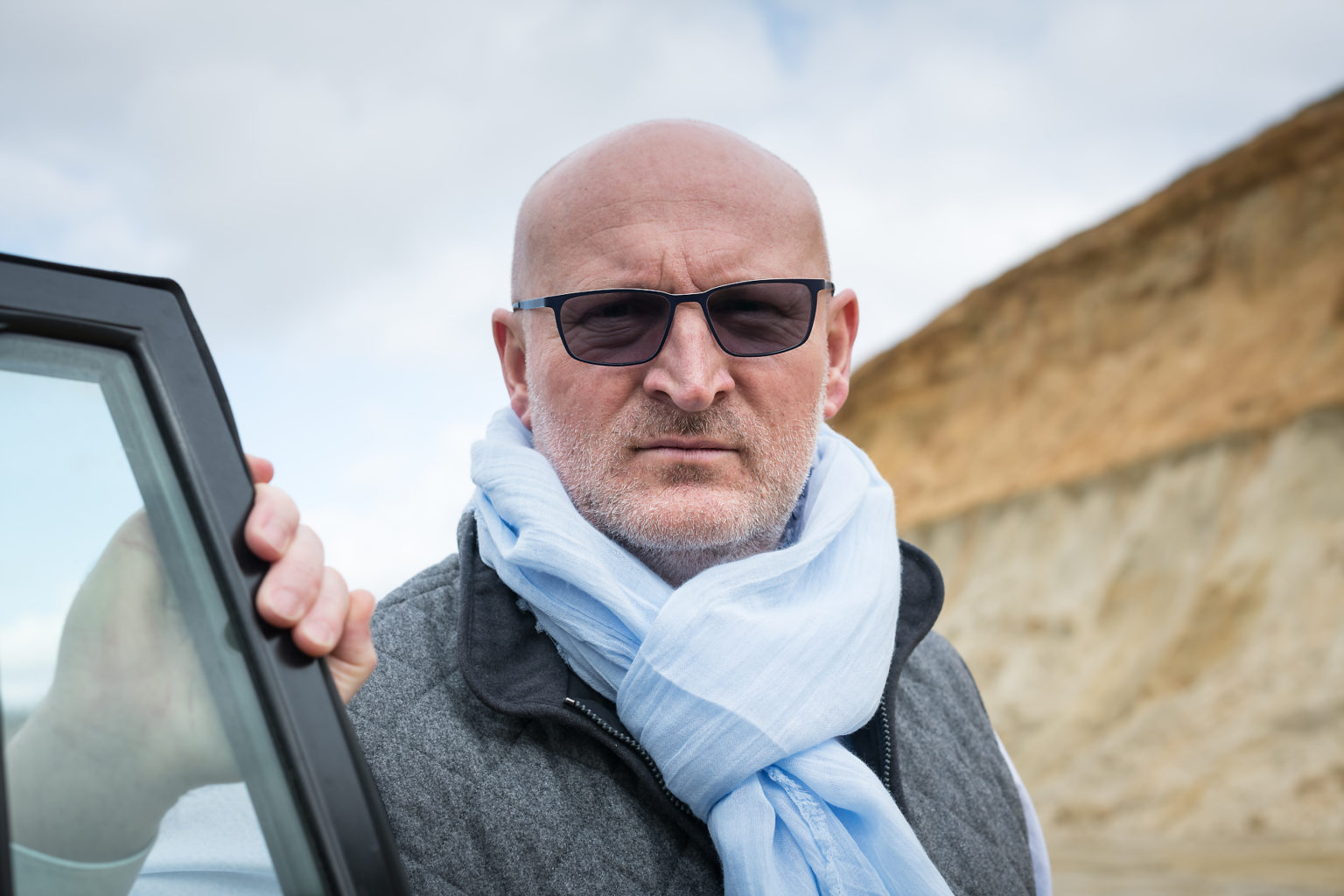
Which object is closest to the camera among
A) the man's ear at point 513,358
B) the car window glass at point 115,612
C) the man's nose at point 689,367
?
the car window glass at point 115,612

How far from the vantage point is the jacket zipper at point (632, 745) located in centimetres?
152

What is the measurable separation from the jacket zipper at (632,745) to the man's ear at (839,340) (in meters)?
0.90

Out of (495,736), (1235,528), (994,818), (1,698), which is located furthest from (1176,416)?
(1,698)

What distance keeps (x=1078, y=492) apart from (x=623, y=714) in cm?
1312

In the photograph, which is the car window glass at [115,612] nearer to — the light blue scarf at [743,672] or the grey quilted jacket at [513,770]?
the grey quilted jacket at [513,770]

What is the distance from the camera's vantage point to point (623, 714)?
1.55 meters

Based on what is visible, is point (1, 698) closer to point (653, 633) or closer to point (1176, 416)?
point (653, 633)

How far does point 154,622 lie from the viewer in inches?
34.5

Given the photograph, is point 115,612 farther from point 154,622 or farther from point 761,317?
point 761,317

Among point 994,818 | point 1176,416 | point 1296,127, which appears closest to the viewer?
point 994,818

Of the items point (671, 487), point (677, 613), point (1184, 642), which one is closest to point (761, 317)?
point (671, 487)

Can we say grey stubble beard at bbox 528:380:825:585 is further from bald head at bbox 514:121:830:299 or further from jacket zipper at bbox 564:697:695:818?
jacket zipper at bbox 564:697:695:818

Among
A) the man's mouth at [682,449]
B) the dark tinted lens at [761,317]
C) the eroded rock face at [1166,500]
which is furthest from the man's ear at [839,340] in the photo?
the eroded rock face at [1166,500]

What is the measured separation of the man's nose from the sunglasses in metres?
0.01
